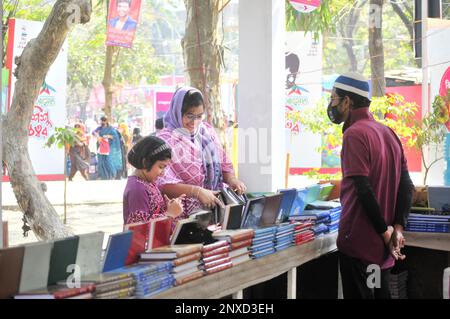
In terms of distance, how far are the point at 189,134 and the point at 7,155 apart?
241 cm

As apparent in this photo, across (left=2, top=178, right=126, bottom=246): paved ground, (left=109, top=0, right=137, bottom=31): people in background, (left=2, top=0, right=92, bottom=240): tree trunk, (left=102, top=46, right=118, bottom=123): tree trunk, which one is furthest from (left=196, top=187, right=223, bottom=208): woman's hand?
(left=102, top=46, right=118, bottom=123): tree trunk

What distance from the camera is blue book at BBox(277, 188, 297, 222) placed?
3.42 meters

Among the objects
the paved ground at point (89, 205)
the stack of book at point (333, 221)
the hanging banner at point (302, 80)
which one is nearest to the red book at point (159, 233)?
the stack of book at point (333, 221)

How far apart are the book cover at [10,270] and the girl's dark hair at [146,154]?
3.00 feet

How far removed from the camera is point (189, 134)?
11.2 ft

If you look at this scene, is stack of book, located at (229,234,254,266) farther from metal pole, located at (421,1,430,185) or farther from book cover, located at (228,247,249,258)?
metal pole, located at (421,1,430,185)

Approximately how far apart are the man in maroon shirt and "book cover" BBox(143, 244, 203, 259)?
836 mm

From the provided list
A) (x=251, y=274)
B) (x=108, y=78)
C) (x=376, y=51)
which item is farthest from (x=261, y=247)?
(x=108, y=78)

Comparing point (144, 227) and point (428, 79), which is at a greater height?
point (428, 79)

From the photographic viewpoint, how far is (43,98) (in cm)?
620

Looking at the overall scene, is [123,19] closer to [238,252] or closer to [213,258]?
[238,252]

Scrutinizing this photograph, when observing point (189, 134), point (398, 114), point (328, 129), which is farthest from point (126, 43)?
point (189, 134)

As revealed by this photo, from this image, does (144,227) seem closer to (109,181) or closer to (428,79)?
(428,79)

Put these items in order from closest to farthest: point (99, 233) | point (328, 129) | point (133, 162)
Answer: point (99, 233), point (133, 162), point (328, 129)
